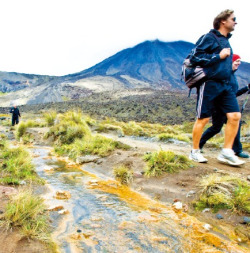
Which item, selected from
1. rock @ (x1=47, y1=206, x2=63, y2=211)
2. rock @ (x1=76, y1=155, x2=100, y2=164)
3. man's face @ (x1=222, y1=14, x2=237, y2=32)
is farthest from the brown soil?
man's face @ (x1=222, y1=14, x2=237, y2=32)

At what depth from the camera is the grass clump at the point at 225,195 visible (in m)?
3.07

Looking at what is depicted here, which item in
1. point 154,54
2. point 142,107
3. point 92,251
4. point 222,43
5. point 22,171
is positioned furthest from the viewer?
point 154,54

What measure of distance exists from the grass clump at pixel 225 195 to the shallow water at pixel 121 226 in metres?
0.44

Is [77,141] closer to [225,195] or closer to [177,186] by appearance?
[177,186]

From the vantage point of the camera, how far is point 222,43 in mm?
4164

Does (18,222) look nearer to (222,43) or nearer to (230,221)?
(230,221)

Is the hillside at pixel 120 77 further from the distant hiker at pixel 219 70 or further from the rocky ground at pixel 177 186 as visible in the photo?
the distant hiker at pixel 219 70

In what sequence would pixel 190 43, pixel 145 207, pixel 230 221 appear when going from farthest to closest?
pixel 190 43, pixel 145 207, pixel 230 221

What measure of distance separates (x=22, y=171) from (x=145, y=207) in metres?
2.74

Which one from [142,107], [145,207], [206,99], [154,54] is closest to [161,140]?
[206,99]

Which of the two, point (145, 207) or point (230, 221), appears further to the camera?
point (145, 207)

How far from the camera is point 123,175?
4.89m

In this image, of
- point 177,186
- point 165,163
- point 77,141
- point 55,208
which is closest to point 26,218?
point 55,208

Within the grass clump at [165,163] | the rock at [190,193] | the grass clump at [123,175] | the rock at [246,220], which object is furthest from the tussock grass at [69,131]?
the rock at [246,220]
